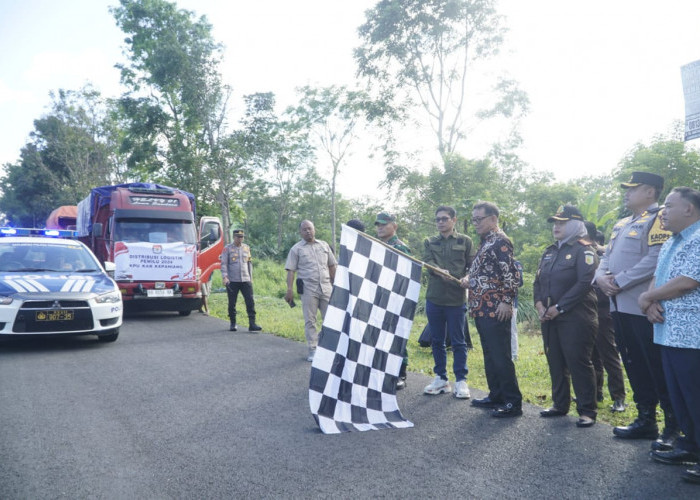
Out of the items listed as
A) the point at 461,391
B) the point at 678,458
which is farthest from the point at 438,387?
the point at 678,458

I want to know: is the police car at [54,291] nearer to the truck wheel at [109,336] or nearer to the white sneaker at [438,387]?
the truck wheel at [109,336]

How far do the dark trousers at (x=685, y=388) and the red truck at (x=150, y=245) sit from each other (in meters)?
11.0

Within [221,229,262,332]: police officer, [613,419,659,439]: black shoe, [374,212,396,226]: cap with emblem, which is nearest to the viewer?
[613,419,659,439]: black shoe

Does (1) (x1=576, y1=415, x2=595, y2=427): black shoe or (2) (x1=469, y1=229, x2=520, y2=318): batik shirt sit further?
(2) (x1=469, y1=229, x2=520, y2=318): batik shirt

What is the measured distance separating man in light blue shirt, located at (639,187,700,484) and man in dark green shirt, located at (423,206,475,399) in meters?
2.03

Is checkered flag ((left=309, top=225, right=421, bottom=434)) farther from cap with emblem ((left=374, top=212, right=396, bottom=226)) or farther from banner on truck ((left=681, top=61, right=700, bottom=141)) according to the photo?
banner on truck ((left=681, top=61, right=700, bottom=141))

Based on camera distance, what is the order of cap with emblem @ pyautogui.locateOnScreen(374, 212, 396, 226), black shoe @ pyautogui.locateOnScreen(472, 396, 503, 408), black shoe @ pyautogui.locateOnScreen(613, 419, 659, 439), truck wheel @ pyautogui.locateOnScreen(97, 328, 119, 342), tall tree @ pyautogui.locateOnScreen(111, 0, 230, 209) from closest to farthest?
black shoe @ pyautogui.locateOnScreen(613, 419, 659, 439) → black shoe @ pyautogui.locateOnScreen(472, 396, 503, 408) → cap with emblem @ pyautogui.locateOnScreen(374, 212, 396, 226) → truck wheel @ pyautogui.locateOnScreen(97, 328, 119, 342) → tall tree @ pyautogui.locateOnScreen(111, 0, 230, 209)

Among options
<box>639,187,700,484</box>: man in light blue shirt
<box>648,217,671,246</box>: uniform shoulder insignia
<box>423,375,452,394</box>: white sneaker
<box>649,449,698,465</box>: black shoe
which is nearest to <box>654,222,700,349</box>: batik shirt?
<box>639,187,700,484</box>: man in light blue shirt

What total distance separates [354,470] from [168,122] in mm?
23875

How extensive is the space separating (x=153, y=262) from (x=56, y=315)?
487cm

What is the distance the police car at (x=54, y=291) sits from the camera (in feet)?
24.2

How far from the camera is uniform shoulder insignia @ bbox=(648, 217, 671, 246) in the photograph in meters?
4.00

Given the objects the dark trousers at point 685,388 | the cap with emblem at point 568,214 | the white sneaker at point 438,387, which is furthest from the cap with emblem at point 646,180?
the white sneaker at point 438,387

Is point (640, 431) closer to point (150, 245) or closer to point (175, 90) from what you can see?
point (150, 245)
